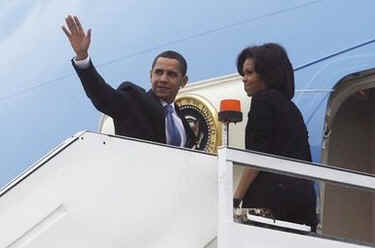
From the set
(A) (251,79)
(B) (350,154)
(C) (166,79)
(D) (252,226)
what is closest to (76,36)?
(C) (166,79)

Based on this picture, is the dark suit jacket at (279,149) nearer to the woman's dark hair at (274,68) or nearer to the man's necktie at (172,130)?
the woman's dark hair at (274,68)

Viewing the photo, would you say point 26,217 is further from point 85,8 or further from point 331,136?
point 85,8

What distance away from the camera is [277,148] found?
2.72 m

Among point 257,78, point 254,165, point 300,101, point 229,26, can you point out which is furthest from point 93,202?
point 229,26

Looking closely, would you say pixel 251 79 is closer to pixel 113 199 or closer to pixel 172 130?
pixel 172 130

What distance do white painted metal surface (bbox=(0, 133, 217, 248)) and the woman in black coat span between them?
0.56 ft

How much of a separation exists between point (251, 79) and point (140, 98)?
45 centimetres

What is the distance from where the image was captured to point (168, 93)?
3248mm

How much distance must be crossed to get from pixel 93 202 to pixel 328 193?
1.53m

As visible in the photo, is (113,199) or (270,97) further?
(270,97)

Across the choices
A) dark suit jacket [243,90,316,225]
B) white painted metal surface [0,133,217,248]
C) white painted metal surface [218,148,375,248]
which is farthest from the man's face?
white painted metal surface [218,148,375,248]

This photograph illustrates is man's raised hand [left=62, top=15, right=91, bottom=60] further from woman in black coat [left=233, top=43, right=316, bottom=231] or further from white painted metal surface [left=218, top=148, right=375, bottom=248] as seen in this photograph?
white painted metal surface [left=218, top=148, right=375, bottom=248]

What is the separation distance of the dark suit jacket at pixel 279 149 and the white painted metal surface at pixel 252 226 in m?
0.23

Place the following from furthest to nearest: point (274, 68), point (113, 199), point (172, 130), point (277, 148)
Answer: point (172, 130) → point (274, 68) → point (277, 148) → point (113, 199)
